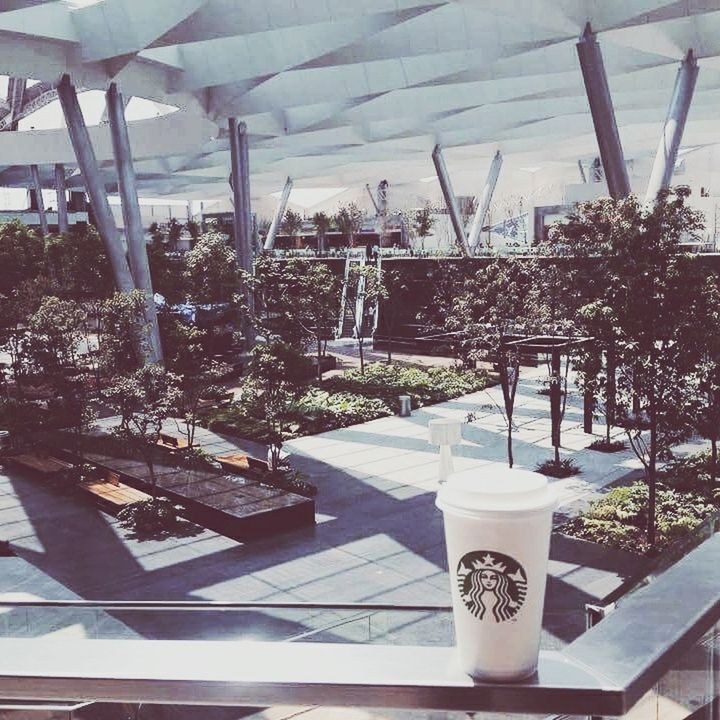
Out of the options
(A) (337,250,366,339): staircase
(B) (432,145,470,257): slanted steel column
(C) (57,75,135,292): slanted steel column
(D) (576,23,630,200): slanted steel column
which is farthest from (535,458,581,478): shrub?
(B) (432,145,470,257): slanted steel column

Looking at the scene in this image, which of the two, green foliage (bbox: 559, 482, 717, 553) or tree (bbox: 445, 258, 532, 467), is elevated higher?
tree (bbox: 445, 258, 532, 467)

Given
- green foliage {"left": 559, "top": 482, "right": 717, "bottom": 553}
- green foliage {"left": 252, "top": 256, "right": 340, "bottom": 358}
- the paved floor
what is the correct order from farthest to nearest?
green foliage {"left": 252, "top": 256, "right": 340, "bottom": 358} < green foliage {"left": 559, "top": 482, "right": 717, "bottom": 553} < the paved floor

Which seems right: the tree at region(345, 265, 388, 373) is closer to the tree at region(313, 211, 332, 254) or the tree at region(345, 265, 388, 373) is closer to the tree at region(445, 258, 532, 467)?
the tree at region(445, 258, 532, 467)

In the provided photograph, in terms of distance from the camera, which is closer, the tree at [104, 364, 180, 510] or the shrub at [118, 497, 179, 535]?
the shrub at [118, 497, 179, 535]

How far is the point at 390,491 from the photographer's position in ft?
58.1

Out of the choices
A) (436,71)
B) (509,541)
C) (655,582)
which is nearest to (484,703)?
(509,541)

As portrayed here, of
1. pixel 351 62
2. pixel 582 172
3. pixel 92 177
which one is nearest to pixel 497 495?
pixel 351 62

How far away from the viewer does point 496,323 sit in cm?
1900

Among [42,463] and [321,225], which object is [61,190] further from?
[42,463]

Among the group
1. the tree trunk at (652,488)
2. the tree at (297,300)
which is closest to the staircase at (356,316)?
the tree at (297,300)

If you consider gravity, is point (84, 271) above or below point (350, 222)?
below

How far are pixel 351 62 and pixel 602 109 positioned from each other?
268 inches

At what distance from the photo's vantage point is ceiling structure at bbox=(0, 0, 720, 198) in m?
20.0

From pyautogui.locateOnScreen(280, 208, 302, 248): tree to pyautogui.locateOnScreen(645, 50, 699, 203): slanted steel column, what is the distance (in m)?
52.6
